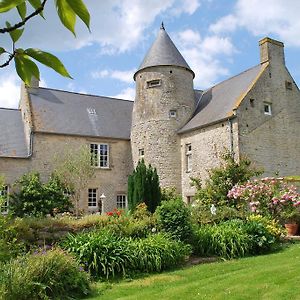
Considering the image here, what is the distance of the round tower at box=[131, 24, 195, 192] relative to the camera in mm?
25219

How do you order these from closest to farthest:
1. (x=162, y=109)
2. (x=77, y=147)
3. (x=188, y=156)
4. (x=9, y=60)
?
(x=9, y=60), (x=188, y=156), (x=162, y=109), (x=77, y=147)

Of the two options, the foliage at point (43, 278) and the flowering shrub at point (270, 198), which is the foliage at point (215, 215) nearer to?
the flowering shrub at point (270, 198)

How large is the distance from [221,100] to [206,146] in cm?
320

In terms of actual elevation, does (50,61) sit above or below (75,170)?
below

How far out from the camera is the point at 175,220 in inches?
458

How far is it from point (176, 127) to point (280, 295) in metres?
18.8

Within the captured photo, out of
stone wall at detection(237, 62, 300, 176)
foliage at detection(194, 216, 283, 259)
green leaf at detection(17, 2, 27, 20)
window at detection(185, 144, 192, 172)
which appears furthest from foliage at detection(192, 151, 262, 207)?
green leaf at detection(17, 2, 27, 20)

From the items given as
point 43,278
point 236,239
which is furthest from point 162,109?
point 43,278

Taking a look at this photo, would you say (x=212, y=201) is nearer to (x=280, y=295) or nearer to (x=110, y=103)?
(x=280, y=295)

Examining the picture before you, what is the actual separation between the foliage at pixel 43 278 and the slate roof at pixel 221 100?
1516 cm

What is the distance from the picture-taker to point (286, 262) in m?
9.98

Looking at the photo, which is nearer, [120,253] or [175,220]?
[120,253]

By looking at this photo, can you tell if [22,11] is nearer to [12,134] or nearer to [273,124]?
[273,124]

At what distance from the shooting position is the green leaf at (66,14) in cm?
108
